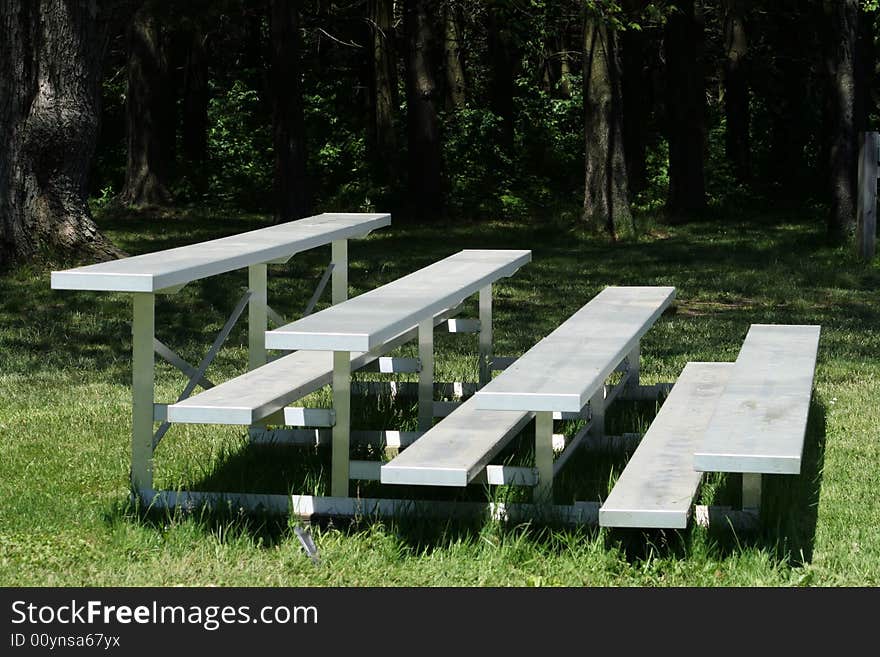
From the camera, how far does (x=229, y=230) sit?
2028 centimetres

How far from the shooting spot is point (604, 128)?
1808 cm

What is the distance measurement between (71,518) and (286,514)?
779mm

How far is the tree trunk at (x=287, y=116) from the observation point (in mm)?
18891

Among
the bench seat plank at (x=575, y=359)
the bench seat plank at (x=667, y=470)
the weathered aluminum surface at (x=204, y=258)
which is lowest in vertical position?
the bench seat plank at (x=667, y=470)

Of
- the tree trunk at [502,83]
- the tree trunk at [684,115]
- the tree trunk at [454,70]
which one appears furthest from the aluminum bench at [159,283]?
the tree trunk at [502,83]

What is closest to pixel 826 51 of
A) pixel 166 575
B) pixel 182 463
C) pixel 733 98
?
pixel 733 98

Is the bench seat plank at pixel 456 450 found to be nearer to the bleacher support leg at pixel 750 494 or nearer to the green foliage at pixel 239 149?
the bleacher support leg at pixel 750 494

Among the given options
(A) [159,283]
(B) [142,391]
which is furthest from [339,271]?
(A) [159,283]

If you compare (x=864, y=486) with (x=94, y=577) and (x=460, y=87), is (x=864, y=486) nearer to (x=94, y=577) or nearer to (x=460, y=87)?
(x=94, y=577)

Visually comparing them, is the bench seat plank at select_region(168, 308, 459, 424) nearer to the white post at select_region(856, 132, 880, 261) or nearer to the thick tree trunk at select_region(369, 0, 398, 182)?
the white post at select_region(856, 132, 880, 261)

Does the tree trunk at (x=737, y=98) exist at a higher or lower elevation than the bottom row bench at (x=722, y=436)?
higher

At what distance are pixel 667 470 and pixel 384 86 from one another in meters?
21.7

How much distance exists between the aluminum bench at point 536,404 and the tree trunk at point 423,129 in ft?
52.0

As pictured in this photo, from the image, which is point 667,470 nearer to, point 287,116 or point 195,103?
point 287,116
